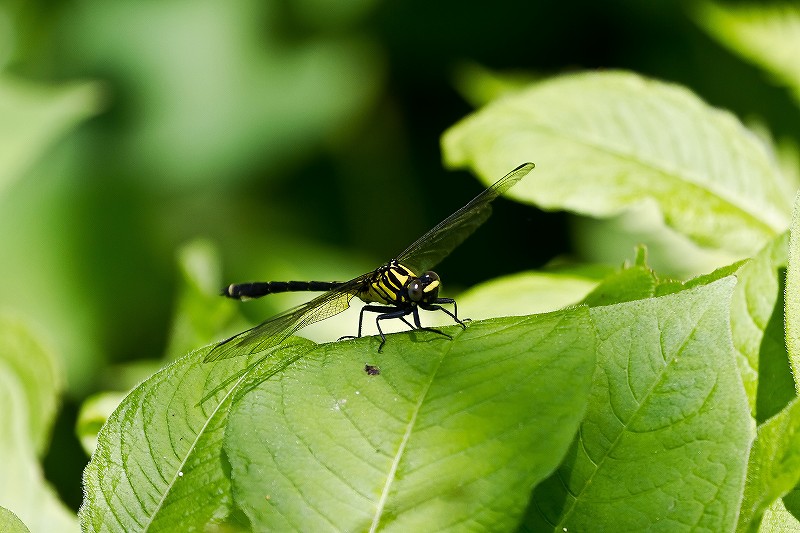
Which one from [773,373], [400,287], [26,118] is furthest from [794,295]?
[26,118]

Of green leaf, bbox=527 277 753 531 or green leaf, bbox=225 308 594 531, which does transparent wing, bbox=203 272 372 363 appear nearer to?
green leaf, bbox=225 308 594 531

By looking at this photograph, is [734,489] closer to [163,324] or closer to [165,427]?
[165,427]

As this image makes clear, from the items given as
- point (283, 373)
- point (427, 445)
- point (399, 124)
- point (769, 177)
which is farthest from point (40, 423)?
point (399, 124)

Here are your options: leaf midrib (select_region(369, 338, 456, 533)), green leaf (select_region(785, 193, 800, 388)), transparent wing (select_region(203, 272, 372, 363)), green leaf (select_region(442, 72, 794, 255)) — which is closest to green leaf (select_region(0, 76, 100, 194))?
transparent wing (select_region(203, 272, 372, 363))

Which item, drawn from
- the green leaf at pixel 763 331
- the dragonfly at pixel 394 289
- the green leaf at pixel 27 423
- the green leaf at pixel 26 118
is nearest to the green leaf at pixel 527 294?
the dragonfly at pixel 394 289

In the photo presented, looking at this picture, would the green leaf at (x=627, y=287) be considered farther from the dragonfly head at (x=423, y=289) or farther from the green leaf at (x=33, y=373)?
the green leaf at (x=33, y=373)

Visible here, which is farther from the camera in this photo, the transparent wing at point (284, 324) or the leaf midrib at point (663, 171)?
the leaf midrib at point (663, 171)

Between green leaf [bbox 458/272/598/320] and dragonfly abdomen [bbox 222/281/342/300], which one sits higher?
green leaf [bbox 458/272/598/320]
